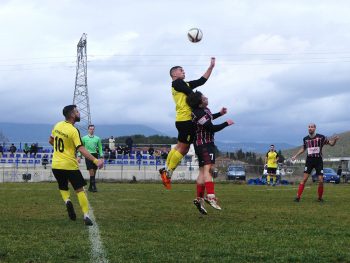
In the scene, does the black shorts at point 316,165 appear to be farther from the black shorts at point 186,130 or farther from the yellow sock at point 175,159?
the black shorts at point 186,130

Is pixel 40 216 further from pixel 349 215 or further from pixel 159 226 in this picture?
pixel 349 215

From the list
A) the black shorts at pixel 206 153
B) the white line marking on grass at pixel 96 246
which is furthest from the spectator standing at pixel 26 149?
the white line marking on grass at pixel 96 246

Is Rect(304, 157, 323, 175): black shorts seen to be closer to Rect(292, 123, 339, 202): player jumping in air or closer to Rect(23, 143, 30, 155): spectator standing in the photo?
Rect(292, 123, 339, 202): player jumping in air

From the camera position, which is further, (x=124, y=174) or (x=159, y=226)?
(x=124, y=174)

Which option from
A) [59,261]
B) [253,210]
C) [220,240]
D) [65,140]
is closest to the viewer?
[59,261]

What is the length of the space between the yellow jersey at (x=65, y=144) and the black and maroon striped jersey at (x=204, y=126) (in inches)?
79.8

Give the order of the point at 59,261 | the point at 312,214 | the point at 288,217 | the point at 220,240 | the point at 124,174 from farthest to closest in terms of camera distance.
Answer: the point at 124,174
the point at 312,214
the point at 288,217
the point at 220,240
the point at 59,261

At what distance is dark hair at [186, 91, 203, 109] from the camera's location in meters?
9.40

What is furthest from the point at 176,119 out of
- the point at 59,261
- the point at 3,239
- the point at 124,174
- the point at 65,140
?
the point at 124,174

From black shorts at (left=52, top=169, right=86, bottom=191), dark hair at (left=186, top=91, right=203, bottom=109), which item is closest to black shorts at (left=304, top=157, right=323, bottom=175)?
dark hair at (left=186, top=91, right=203, bottom=109)

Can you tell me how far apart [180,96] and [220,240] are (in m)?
3.69

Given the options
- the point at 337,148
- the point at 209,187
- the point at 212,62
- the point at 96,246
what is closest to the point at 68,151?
the point at 209,187

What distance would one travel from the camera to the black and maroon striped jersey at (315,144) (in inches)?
575

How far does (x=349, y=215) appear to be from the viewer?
9945mm
